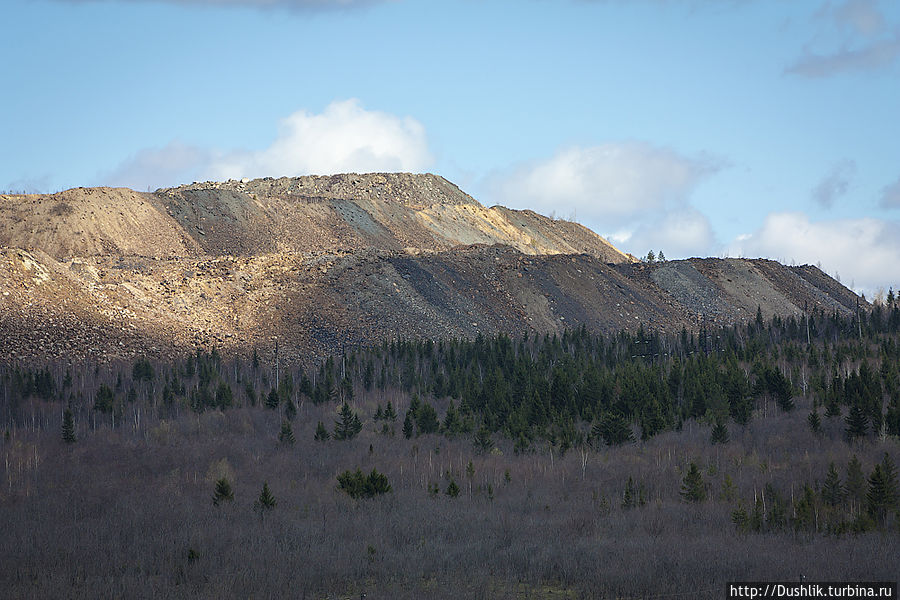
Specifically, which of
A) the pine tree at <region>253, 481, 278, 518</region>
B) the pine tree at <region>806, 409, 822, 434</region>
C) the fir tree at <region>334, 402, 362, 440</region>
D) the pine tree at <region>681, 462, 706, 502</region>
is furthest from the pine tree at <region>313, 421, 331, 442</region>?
the pine tree at <region>806, 409, 822, 434</region>

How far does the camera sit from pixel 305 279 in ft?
301

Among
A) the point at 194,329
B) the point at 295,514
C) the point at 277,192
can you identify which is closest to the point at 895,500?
the point at 295,514

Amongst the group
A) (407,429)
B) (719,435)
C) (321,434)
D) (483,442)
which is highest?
(719,435)

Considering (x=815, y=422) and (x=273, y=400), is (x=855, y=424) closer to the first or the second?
(x=815, y=422)

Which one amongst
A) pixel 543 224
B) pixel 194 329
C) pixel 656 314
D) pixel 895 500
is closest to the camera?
pixel 895 500

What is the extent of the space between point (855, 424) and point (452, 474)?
2035cm

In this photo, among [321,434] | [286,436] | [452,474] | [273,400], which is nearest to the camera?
[452,474]

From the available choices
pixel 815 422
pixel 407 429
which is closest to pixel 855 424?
pixel 815 422

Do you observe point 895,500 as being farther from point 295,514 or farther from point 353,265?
point 353,265

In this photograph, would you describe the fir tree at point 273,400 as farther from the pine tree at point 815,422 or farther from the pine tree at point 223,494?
the pine tree at point 815,422

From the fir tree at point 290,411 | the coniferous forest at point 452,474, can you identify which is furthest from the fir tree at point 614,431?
the fir tree at point 290,411

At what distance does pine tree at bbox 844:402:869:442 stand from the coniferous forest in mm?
262

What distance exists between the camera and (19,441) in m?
48.1

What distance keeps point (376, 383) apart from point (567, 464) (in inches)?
1026
